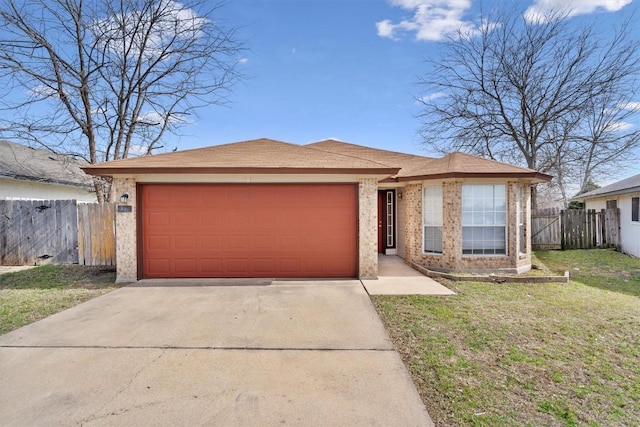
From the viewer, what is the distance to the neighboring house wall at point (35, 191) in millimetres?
11789

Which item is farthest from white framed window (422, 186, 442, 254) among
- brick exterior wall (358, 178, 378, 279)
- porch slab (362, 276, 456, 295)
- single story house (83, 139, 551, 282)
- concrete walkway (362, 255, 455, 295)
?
brick exterior wall (358, 178, 378, 279)

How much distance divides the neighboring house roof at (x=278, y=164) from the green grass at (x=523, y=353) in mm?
3103

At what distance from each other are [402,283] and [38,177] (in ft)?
46.6

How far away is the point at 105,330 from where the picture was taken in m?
4.87

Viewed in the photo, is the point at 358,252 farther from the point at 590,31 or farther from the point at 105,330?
the point at 590,31

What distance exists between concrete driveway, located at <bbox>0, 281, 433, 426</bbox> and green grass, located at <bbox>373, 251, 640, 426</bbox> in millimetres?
412

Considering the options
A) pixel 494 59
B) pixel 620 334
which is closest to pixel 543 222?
pixel 494 59

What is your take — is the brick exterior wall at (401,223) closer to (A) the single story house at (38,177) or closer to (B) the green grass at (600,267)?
(B) the green grass at (600,267)

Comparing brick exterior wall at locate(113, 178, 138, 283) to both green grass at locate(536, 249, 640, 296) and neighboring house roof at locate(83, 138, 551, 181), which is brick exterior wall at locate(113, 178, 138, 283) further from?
green grass at locate(536, 249, 640, 296)

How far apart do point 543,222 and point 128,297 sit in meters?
15.2

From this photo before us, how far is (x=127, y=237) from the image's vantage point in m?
7.97

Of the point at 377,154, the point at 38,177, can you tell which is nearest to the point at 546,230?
the point at 377,154

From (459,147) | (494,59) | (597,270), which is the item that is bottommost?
(597,270)

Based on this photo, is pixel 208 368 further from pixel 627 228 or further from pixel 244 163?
pixel 627 228
